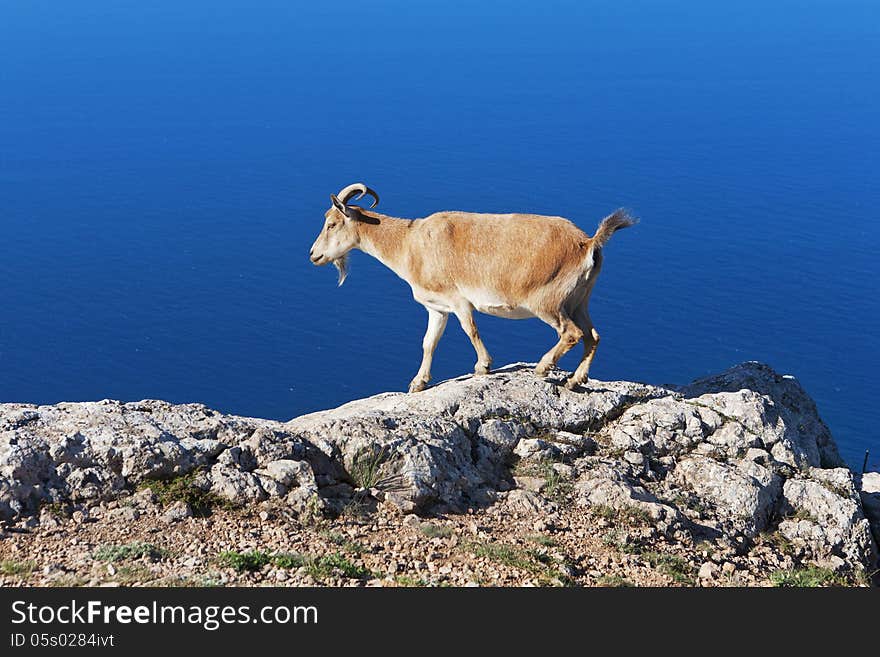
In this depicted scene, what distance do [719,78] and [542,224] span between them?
176 metres

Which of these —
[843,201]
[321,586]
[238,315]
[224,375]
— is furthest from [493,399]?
[843,201]

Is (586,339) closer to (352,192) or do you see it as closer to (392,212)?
(352,192)

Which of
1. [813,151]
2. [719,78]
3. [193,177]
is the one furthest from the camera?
[719,78]

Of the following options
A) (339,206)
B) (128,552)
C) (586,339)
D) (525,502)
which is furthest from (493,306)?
(128,552)

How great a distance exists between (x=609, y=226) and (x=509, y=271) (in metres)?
1.66

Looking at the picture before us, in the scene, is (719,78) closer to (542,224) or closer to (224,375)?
(224,375)

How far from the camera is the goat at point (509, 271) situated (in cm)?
1582

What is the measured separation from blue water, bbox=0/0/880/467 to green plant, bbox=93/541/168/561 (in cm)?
5445

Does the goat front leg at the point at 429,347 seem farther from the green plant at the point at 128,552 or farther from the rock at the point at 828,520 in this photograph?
the green plant at the point at 128,552

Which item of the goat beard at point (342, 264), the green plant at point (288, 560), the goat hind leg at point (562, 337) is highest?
the goat beard at point (342, 264)

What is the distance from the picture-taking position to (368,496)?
1255 centimetres

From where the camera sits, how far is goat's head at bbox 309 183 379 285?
59.8 ft

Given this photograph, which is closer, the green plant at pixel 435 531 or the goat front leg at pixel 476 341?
the green plant at pixel 435 531

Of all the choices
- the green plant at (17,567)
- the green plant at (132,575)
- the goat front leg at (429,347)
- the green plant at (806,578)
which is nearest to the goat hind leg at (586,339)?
the goat front leg at (429,347)
